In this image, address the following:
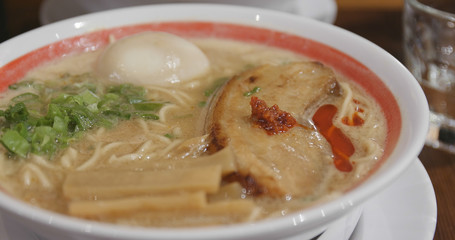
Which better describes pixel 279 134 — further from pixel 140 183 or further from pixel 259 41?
pixel 259 41

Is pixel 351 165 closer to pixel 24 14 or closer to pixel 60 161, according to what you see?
pixel 60 161

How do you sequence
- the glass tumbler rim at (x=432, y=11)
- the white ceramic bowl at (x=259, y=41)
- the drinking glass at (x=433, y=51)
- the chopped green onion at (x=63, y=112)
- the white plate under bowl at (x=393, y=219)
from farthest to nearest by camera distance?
the drinking glass at (x=433, y=51)
the glass tumbler rim at (x=432, y=11)
the chopped green onion at (x=63, y=112)
the white plate under bowl at (x=393, y=219)
the white ceramic bowl at (x=259, y=41)

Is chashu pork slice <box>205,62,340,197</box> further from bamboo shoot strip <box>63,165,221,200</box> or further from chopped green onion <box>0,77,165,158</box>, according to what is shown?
chopped green onion <box>0,77,165,158</box>

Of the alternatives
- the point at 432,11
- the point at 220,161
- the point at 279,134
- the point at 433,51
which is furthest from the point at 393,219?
the point at 433,51

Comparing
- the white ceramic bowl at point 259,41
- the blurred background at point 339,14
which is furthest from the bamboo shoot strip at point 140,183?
the blurred background at point 339,14

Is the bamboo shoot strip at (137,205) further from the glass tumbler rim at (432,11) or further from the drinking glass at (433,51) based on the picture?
the glass tumbler rim at (432,11)

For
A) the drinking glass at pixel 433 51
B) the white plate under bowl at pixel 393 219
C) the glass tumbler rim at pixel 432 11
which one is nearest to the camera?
the white plate under bowl at pixel 393 219
